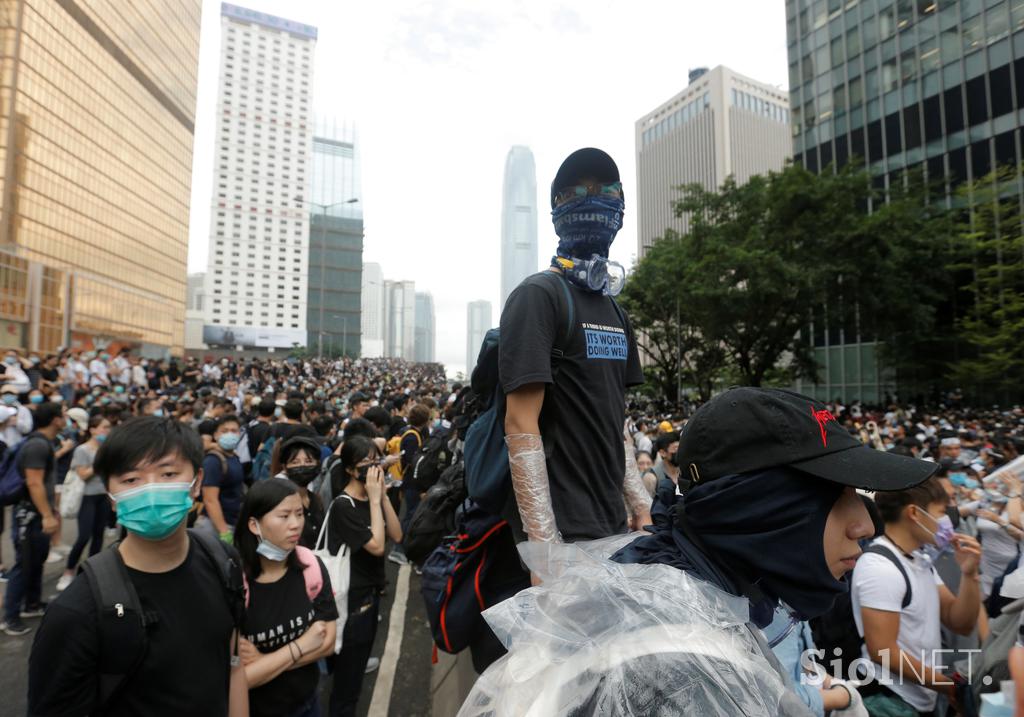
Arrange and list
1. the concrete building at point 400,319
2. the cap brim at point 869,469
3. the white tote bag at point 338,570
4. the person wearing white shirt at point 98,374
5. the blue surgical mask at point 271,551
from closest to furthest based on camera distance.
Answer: the cap brim at point 869,469 → the blue surgical mask at point 271,551 → the white tote bag at point 338,570 → the person wearing white shirt at point 98,374 → the concrete building at point 400,319

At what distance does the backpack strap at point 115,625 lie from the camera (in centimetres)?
165

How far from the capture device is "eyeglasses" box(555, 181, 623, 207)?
1947 mm

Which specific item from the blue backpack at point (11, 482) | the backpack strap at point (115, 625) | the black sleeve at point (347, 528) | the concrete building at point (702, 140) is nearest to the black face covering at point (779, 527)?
the backpack strap at point (115, 625)

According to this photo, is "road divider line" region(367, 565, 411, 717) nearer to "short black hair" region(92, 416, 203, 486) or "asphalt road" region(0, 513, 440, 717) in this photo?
"asphalt road" region(0, 513, 440, 717)

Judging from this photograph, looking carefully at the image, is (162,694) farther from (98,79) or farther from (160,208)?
(160,208)

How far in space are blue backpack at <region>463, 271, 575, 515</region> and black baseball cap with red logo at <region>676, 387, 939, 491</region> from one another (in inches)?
28.5

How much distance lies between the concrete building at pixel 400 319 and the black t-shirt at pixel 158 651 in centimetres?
16195

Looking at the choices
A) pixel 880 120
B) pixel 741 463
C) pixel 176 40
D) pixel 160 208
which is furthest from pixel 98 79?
pixel 741 463

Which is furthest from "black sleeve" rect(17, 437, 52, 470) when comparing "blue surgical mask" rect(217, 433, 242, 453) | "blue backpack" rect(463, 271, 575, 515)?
"blue backpack" rect(463, 271, 575, 515)

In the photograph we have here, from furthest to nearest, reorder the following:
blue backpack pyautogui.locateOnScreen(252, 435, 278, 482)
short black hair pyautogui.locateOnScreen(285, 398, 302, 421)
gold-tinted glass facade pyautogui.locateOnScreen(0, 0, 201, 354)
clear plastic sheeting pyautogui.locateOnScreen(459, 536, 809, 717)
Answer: gold-tinted glass facade pyautogui.locateOnScreen(0, 0, 201, 354) → blue backpack pyautogui.locateOnScreen(252, 435, 278, 482) → short black hair pyautogui.locateOnScreen(285, 398, 302, 421) → clear plastic sheeting pyautogui.locateOnScreen(459, 536, 809, 717)

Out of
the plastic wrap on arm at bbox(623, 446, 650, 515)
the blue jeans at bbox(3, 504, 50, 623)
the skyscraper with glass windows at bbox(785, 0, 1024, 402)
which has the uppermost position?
the skyscraper with glass windows at bbox(785, 0, 1024, 402)

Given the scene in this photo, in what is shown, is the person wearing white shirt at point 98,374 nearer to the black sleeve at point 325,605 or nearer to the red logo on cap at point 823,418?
the black sleeve at point 325,605

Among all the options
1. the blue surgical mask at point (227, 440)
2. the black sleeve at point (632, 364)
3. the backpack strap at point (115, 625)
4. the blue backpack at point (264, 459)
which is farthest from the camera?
the blue backpack at point (264, 459)

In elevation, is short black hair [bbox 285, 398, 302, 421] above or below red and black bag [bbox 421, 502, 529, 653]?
above
